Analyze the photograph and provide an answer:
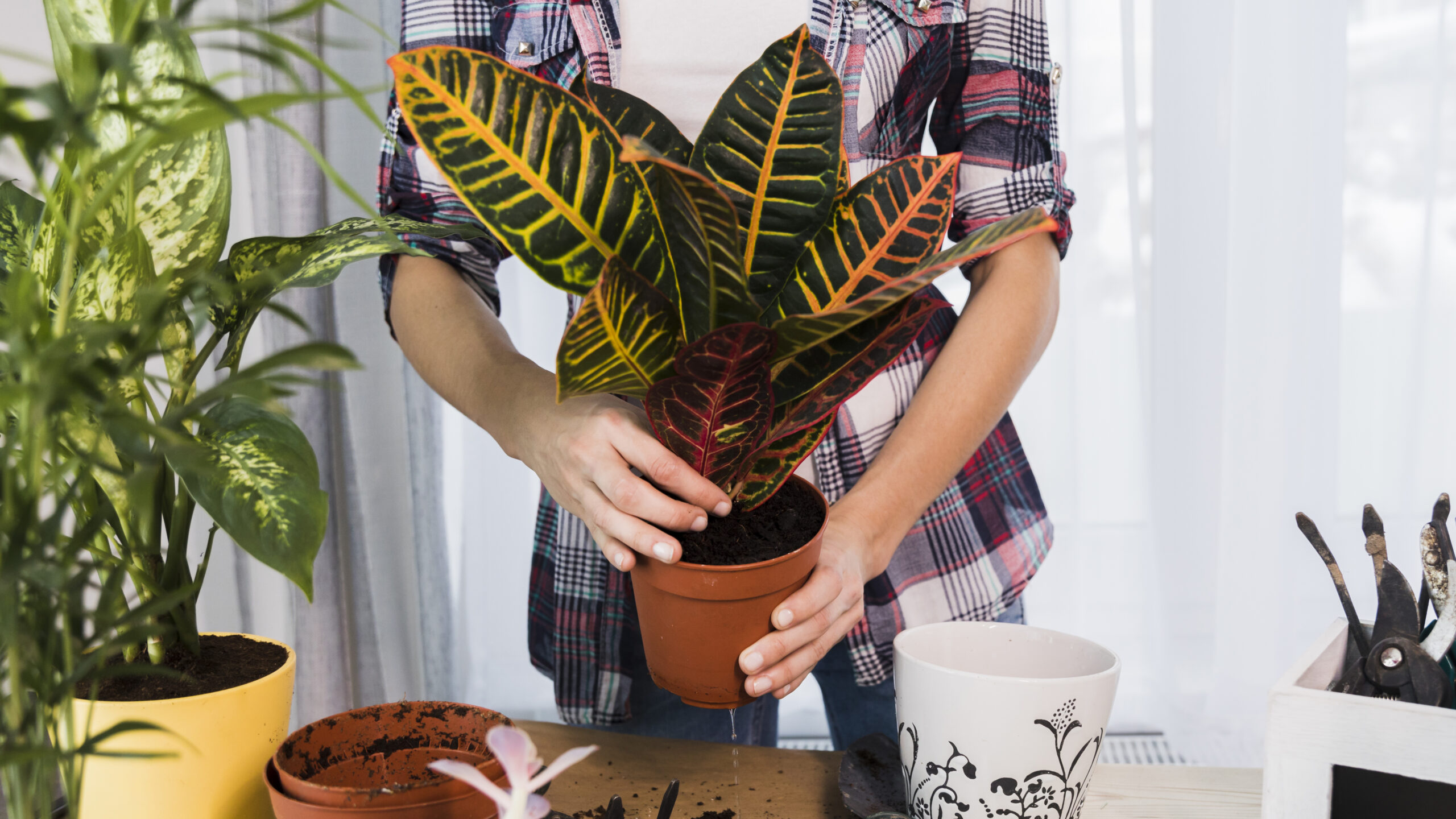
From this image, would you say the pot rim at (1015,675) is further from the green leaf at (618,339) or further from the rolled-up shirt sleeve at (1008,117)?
the rolled-up shirt sleeve at (1008,117)

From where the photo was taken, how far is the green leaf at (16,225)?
16.4 inches

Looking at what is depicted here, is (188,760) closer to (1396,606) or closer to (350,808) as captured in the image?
(350,808)

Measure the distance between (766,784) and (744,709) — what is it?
29 centimetres

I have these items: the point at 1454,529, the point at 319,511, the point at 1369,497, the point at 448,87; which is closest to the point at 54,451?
the point at 319,511

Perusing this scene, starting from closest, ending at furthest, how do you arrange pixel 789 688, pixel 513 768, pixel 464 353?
pixel 513 768, pixel 789 688, pixel 464 353

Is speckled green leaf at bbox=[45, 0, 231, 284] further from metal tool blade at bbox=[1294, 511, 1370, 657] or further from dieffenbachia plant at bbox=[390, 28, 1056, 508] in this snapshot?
metal tool blade at bbox=[1294, 511, 1370, 657]

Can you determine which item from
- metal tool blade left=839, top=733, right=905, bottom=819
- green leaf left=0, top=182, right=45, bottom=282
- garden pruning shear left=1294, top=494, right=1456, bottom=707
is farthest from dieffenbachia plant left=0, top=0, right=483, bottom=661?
garden pruning shear left=1294, top=494, right=1456, bottom=707

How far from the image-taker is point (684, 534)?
47cm

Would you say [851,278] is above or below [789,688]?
above

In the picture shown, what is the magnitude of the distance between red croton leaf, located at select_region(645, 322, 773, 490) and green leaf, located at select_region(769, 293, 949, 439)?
2 centimetres

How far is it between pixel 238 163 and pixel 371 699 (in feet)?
3.13

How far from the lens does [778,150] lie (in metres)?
0.41

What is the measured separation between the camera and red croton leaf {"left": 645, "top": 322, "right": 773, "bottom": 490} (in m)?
0.36

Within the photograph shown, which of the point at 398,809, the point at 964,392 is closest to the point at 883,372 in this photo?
the point at 964,392
